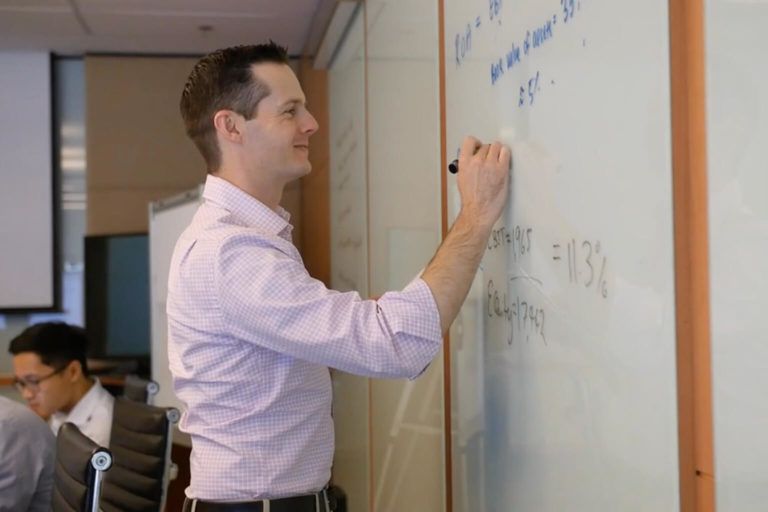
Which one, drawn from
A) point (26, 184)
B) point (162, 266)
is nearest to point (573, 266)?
point (162, 266)

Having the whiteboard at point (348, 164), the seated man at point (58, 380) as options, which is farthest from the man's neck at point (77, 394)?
the whiteboard at point (348, 164)

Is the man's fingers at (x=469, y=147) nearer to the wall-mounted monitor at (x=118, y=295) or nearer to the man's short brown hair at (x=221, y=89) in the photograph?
the man's short brown hair at (x=221, y=89)

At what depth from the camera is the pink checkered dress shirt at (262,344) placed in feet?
4.16

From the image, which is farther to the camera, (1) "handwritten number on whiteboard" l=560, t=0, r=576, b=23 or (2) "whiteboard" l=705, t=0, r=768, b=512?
(1) "handwritten number on whiteboard" l=560, t=0, r=576, b=23

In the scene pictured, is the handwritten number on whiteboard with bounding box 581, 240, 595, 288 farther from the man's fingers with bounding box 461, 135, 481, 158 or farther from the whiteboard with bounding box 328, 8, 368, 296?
the whiteboard with bounding box 328, 8, 368, 296

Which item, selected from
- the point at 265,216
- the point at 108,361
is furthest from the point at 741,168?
the point at 108,361

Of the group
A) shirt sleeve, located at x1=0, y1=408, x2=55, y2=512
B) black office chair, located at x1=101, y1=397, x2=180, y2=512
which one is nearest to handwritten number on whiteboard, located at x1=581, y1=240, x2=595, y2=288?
black office chair, located at x1=101, y1=397, x2=180, y2=512

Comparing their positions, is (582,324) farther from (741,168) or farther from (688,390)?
(741,168)

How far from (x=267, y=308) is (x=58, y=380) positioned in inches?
73.8

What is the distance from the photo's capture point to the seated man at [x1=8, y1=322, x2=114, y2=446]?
286cm

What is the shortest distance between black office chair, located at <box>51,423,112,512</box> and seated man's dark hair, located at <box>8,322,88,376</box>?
85 centimetres

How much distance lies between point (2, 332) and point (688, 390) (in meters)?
5.09

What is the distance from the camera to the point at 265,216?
5.01 ft

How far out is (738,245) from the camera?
0.75 meters
